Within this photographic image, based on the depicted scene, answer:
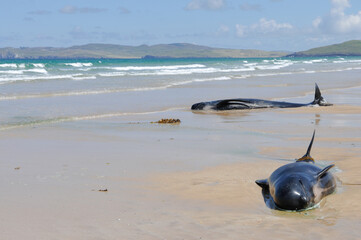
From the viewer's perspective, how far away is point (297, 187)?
17.6 ft

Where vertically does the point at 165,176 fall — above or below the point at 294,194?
below

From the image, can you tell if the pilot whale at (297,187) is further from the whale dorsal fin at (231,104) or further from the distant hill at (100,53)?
the distant hill at (100,53)

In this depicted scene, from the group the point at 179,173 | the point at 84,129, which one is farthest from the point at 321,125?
the point at 179,173

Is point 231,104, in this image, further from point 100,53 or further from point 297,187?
point 100,53

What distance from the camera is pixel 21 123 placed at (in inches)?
480

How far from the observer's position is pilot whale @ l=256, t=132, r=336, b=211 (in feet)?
17.4

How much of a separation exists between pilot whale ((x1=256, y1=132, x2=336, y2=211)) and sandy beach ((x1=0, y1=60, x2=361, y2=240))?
9 cm

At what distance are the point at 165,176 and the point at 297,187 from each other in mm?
2000

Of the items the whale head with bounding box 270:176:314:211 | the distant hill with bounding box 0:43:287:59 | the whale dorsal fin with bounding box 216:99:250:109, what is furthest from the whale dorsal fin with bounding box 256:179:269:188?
the distant hill with bounding box 0:43:287:59

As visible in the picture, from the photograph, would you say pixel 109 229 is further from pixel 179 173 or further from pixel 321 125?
pixel 321 125

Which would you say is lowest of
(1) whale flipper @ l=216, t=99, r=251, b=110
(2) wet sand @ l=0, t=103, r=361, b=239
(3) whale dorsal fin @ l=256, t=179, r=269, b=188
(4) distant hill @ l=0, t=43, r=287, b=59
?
(2) wet sand @ l=0, t=103, r=361, b=239

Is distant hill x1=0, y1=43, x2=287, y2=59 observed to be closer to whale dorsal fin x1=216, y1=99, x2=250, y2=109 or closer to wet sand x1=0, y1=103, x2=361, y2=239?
whale dorsal fin x1=216, y1=99, x2=250, y2=109

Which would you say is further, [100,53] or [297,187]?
[100,53]

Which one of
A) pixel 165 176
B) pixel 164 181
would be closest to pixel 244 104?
pixel 165 176
